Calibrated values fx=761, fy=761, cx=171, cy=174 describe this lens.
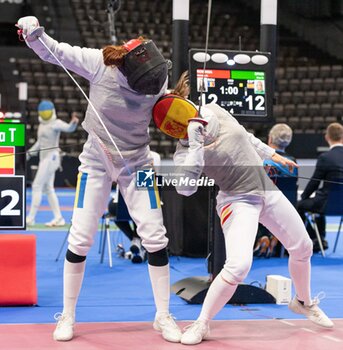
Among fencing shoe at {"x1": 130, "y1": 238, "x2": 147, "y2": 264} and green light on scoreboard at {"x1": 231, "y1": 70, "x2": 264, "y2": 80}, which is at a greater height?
green light on scoreboard at {"x1": 231, "y1": 70, "x2": 264, "y2": 80}

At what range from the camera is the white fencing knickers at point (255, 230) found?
3.87 meters

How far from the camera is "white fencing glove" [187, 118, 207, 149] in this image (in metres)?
3.77

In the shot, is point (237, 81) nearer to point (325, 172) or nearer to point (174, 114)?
point (174, 114)

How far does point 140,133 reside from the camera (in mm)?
4086

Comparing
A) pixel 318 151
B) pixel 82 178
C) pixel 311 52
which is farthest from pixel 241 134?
pixel 311 52

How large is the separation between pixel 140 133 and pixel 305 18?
58.1 feet

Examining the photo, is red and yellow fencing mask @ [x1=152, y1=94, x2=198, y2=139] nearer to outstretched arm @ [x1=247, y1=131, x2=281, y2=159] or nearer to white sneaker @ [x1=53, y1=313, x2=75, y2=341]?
outstretched arm @ [x1=247, y1=131, x2=281, y2=159]

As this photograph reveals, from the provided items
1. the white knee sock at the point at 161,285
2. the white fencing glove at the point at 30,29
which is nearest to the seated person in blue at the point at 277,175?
the white knee sock at the point at 161,285

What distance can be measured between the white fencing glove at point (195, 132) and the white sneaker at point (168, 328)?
97 cm

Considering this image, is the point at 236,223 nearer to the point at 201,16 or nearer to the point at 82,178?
the point at 82,178

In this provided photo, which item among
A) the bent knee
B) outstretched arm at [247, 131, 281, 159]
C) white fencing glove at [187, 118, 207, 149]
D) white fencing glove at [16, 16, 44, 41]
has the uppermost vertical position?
white fencing glove at [16, 16, 44, 41]

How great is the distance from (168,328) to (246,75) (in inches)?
79.7

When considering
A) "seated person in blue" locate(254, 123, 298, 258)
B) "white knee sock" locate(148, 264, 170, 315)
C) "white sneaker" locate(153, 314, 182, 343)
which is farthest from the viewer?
"seated person in blue" locate(254, 123, 298, 258)

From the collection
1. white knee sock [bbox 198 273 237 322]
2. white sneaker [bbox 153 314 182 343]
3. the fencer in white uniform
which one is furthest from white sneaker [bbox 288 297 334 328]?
the fencer in white uniform
